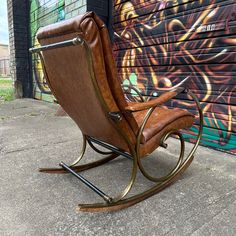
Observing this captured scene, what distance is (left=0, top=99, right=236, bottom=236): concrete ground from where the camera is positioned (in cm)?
115

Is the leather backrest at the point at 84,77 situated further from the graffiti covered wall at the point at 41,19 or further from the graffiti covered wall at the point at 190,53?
the graffiti covered wall at the point at 41,19

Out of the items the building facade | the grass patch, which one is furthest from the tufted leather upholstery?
the grass patch

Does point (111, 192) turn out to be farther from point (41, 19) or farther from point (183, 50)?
point (41, 19)

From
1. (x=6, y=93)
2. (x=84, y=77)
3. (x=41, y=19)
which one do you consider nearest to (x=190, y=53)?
(x=84, y=77)

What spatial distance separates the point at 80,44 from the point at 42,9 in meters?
4.95

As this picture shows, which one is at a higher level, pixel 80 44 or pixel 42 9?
pixel 42 9

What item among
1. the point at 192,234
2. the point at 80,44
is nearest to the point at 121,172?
the point at 192,234

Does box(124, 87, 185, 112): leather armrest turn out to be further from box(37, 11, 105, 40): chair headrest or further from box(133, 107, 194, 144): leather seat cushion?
box(37, 11, 105, 40): chair headrest

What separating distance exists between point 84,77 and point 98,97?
13 centimetres

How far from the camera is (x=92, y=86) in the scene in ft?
3.89

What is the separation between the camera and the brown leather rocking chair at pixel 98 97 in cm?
111

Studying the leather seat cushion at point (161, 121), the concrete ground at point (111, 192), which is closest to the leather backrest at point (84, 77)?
the leather seat cushion at point (161, 121)

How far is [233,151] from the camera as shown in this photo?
2238 millimetres

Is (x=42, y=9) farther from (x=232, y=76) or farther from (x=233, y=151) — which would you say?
(x=233, y=151)
